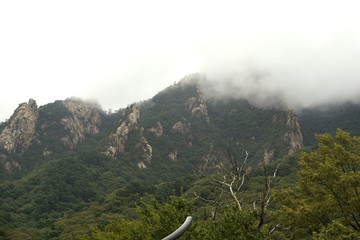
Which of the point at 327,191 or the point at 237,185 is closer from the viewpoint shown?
the point at 237,185

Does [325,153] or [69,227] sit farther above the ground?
[325,153]

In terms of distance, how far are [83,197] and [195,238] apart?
567 ft

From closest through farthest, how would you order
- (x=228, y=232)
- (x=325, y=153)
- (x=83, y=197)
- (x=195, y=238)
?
(x=228, y=232) → (x=195, y=238) → (x=325, y=153) → (x=83, y=197)

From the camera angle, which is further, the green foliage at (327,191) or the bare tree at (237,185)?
the green foliage at (327,191)

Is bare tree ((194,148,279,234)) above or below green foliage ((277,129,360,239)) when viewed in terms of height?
above

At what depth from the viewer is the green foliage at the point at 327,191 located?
22.3 metres

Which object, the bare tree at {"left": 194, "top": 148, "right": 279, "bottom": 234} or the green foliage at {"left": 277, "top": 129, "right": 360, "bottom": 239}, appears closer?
the bare tree at {"left": 194, "top": 148, "right": 279, "bottom": 234}

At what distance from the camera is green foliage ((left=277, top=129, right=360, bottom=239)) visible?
22.3 m

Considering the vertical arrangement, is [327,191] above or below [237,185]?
below

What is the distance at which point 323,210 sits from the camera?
923 inches

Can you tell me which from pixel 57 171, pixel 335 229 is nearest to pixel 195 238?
pixel 335 229

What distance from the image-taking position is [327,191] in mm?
24734

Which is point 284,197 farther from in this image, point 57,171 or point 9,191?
point 57,171

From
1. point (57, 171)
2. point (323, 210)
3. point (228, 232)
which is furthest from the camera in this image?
point (57, 171)
